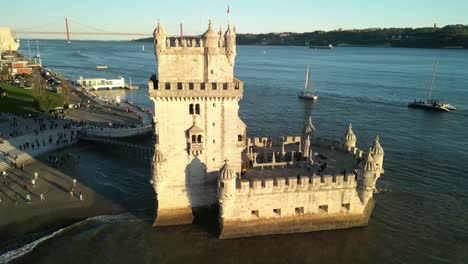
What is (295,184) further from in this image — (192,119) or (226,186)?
(192,119)

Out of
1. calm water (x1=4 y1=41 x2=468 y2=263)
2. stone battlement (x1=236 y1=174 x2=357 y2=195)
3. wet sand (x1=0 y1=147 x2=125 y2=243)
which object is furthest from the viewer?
wet sand (x1=0 y1=147 x2=125 y2=243)

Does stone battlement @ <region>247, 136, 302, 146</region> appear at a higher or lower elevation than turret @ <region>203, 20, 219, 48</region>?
lower

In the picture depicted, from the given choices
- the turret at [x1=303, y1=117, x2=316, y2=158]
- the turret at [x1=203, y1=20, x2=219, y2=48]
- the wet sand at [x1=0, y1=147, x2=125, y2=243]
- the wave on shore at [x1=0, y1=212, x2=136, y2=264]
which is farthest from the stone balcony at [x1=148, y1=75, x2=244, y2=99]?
the wet sand at [x1=0, y1=147, x2=125, y2=243]

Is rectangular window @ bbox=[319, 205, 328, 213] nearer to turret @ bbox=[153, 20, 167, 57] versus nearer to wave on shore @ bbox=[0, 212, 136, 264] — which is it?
wave on shore @ bbox=[0, 212, 136, 264]

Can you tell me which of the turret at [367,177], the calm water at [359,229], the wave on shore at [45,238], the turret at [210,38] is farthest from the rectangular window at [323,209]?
the wave on shore at [45,238]

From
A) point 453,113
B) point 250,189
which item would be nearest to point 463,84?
point 453,113

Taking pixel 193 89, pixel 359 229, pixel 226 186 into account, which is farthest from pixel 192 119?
pixel 359 229

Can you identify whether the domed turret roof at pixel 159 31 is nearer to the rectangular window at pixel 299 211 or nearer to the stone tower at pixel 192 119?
the stone tower at pixel 192 119
